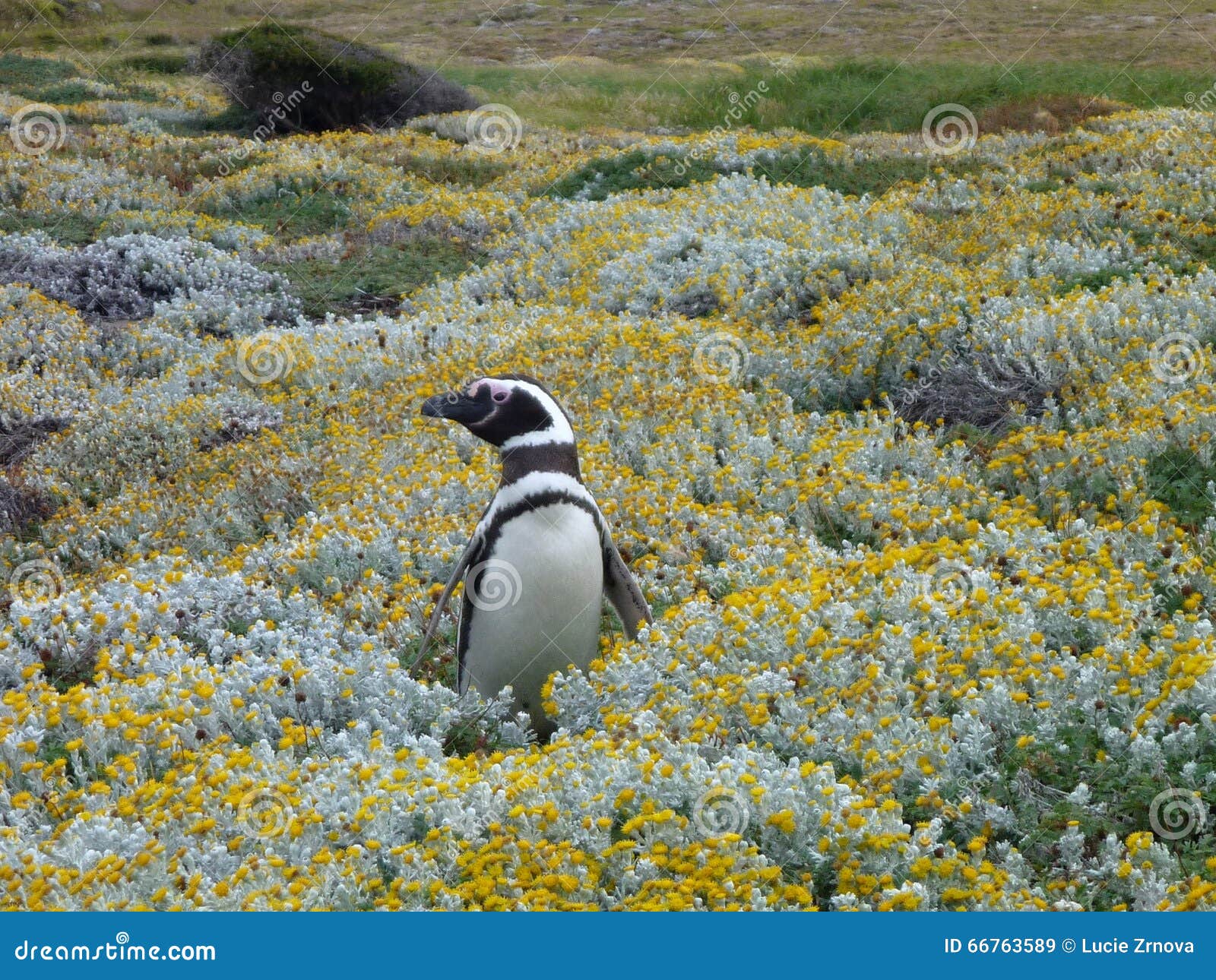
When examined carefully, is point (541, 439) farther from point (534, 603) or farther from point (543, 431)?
point (534, 603)

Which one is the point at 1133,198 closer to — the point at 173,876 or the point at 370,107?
the point at 173,876

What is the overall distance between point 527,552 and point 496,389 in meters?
0.78

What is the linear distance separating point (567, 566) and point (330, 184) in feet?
49.6

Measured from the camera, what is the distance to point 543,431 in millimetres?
5406

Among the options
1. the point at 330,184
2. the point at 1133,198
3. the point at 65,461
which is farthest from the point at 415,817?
the point at 330,184

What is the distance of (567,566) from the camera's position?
5.33 m

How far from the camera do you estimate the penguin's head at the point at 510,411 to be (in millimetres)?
5410
